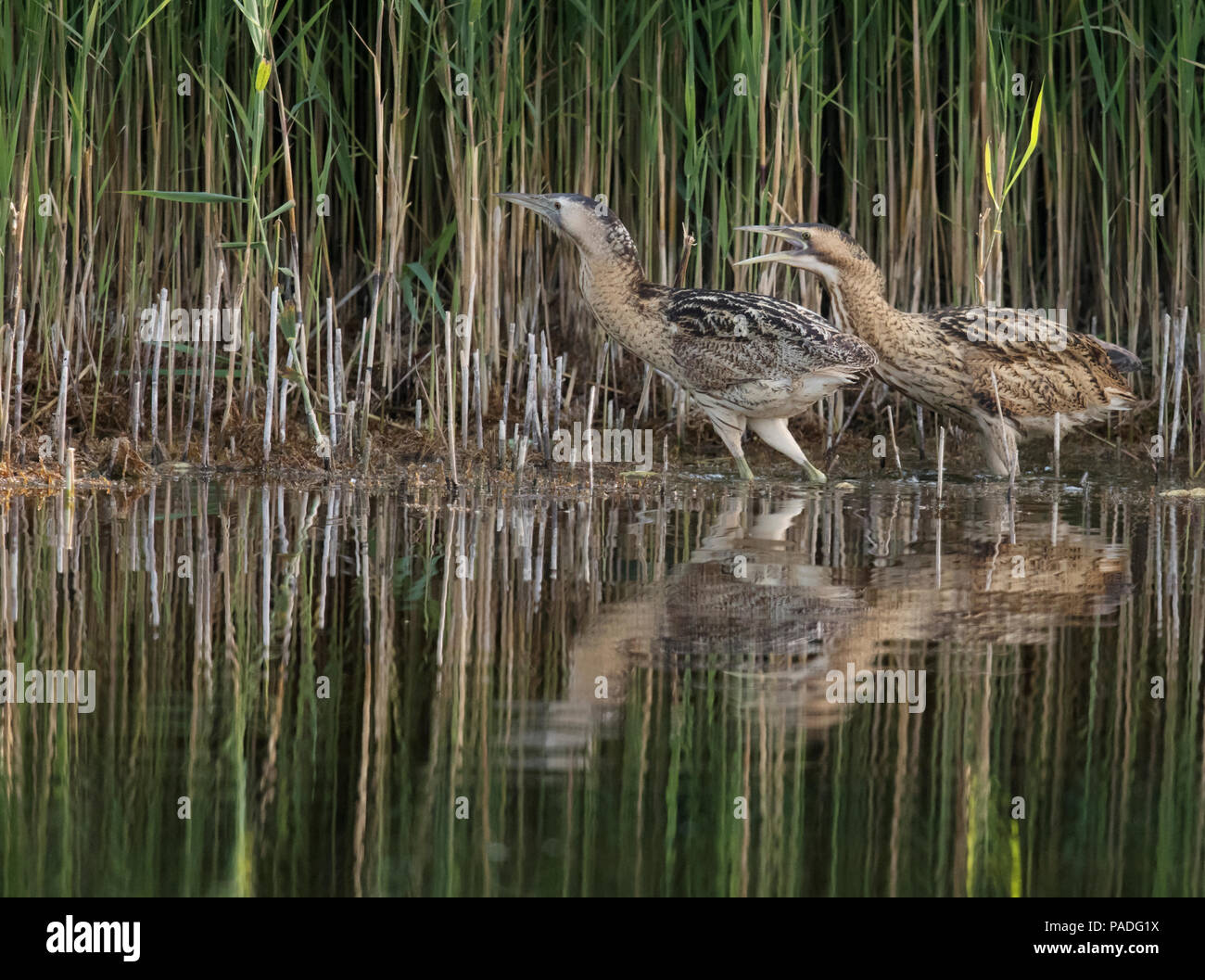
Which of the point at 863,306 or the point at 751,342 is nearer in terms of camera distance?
the point at 751,342

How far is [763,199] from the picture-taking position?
7.94 m

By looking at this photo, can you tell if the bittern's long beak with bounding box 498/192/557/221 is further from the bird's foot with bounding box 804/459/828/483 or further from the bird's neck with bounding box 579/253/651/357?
the bird's foot with bounding box 804/459/828/483

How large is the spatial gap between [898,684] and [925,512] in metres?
2.98

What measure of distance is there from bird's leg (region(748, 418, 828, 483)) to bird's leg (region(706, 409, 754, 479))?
0.33 feet

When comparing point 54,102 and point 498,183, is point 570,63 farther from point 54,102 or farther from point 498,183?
point 54,102

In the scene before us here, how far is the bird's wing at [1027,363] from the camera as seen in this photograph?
760 cm

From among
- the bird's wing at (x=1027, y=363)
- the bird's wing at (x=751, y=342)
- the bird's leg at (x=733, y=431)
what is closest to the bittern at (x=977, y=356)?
the bird's wing at (x=1027, y=363)

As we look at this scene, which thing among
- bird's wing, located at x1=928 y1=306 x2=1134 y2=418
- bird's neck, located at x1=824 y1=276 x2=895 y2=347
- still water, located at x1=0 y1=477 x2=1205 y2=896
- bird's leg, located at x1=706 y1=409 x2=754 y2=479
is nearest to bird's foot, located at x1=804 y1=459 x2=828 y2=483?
bird's leg, located at x1=706 y1=409 x2=754 y2=479

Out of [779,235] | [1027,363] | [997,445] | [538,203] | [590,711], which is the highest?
[538,203]

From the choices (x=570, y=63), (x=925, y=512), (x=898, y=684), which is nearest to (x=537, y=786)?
(x=898, y=684)

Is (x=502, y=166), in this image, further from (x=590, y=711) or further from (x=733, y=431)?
(x=590, y=711)

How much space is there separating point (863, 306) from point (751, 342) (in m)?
0.72

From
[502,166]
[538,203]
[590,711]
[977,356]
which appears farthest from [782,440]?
[590,711]

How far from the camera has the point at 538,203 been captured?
7941 millimetres
